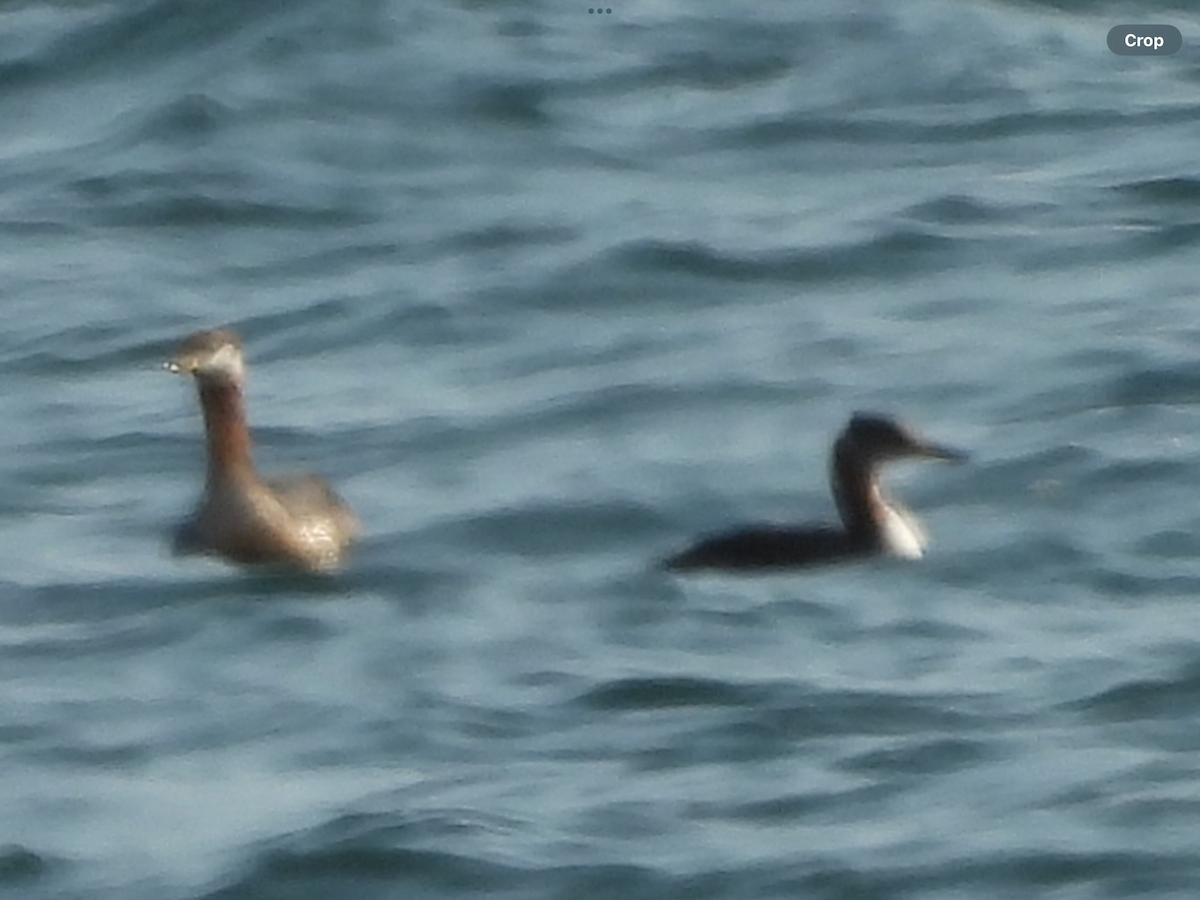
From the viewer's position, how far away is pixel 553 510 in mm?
12875

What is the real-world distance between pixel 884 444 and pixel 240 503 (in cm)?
192

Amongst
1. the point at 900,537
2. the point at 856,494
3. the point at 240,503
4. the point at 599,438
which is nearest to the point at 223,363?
the point at 240,503

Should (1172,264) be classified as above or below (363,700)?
above

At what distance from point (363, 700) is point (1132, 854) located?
2.40 meters

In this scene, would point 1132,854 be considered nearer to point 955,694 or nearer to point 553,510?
point 955,694

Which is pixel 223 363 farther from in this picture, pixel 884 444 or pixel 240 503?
pixel 884 444

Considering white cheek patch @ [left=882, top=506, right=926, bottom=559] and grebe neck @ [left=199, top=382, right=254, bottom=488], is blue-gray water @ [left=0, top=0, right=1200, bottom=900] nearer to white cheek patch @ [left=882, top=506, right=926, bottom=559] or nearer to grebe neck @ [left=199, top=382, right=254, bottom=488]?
white cheek patch @ [left=882, top=506, right=926, bottom=559]

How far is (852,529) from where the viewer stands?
12602 millimetres

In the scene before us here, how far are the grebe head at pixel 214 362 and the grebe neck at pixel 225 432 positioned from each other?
3 cm

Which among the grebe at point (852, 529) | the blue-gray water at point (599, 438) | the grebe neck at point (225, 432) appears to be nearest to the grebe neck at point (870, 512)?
the grebe at point (852, 529)

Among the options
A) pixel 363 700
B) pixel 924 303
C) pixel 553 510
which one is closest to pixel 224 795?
pixel 363 700

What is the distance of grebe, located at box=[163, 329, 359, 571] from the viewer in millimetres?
12758

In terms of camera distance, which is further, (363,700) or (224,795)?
(363,700)

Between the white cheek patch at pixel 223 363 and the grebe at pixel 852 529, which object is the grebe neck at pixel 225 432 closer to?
the white cheek patch at pixel 223 363
